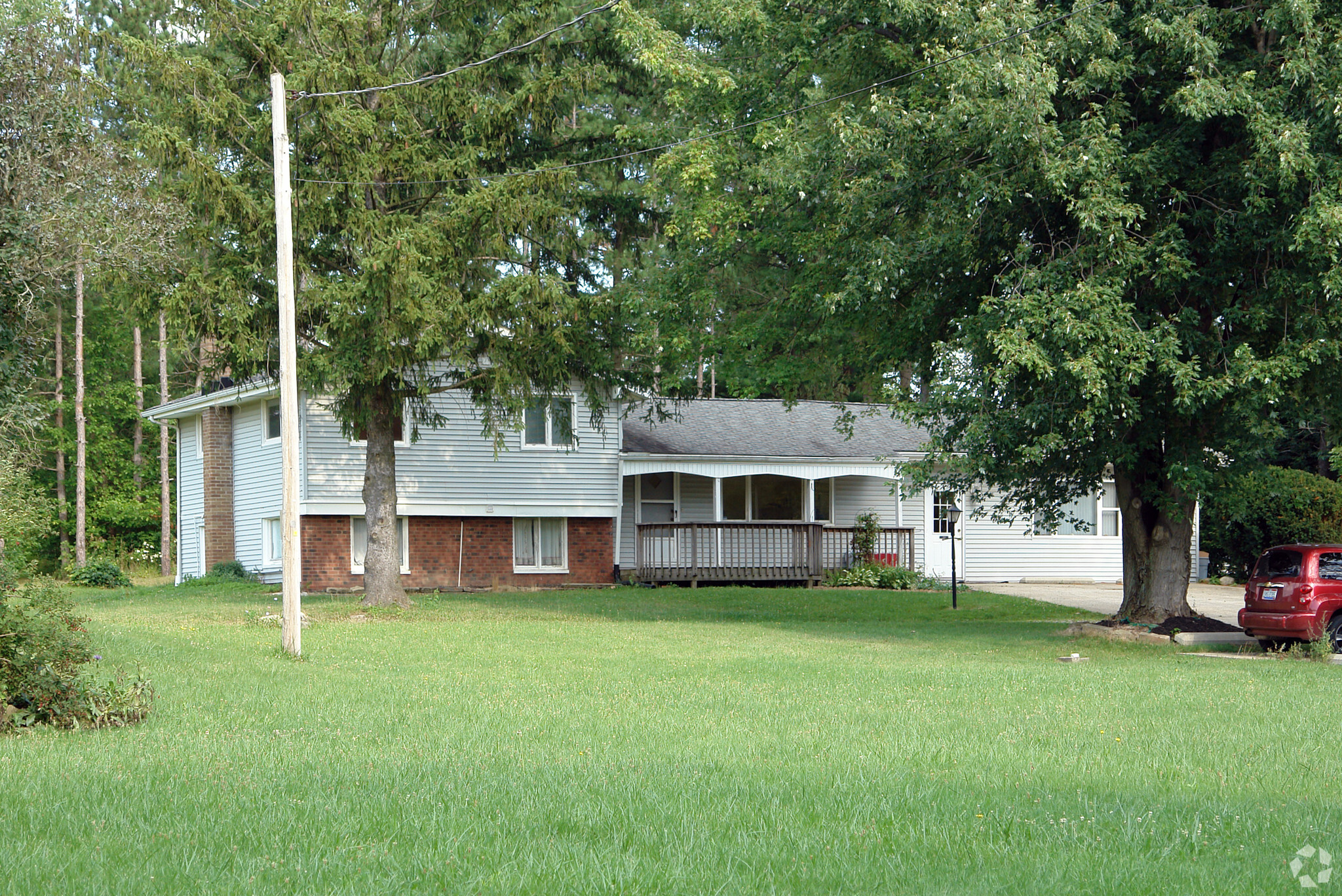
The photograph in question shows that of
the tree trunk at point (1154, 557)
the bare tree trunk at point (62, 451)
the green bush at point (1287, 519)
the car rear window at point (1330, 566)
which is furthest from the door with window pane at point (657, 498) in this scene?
the bare tree trunk at point (62, 451)

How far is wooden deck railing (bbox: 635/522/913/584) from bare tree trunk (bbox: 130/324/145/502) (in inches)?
784

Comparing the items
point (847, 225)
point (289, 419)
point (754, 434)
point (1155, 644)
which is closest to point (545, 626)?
point (289, 419)

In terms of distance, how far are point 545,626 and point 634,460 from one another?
38.6 feet

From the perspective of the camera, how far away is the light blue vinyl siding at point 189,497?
108ft

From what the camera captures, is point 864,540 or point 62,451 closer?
point 864,540

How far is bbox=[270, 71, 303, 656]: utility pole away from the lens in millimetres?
14820

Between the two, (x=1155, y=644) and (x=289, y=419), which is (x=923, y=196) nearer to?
(x=1155, y=644)

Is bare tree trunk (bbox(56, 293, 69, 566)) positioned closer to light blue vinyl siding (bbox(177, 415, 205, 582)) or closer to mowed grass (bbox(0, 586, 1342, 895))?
light blue vinyl siding (bbox(177, 415, 205, 582))

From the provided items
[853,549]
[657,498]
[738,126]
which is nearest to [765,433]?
[657,498]

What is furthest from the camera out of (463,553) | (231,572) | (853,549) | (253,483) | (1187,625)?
(853,549)

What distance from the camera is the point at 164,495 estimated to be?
132 feet

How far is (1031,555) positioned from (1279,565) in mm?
17956

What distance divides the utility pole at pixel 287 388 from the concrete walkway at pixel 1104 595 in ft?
51.8

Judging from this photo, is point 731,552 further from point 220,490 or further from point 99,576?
point 99,576
